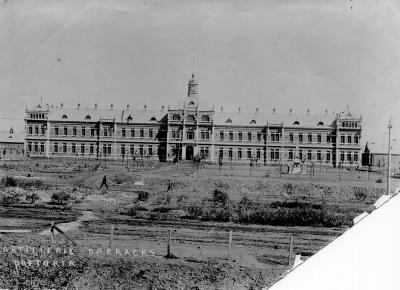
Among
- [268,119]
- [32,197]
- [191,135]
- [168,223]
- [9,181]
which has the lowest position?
[168,223]

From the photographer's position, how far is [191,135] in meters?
9.68

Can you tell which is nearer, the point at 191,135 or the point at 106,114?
the point at 106,114

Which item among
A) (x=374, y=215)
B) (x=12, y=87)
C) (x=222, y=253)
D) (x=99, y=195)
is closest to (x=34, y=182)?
(x=99, y=195)

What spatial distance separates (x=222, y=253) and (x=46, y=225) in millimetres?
2973

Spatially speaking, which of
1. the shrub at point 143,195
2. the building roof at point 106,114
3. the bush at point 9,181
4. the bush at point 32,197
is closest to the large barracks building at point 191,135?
the building roof at point 106,114

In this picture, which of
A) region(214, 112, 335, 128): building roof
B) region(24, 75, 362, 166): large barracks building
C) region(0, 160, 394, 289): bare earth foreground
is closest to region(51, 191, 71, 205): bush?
region(0, 160, 394, 289): bare earth foreground

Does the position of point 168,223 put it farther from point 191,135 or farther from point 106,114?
point 191,135

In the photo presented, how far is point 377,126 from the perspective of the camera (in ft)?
20.5

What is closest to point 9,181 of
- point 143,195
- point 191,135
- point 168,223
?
point 143,195

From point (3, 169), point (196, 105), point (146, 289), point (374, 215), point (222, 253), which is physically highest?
point (196, 105)

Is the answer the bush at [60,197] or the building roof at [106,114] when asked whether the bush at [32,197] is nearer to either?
the bush at [60,197]

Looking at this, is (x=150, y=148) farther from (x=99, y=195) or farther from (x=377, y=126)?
(x=377, y=126)

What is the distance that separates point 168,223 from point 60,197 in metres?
1.93

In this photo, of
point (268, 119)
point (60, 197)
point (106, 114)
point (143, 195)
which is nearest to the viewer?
point (143, 195)
